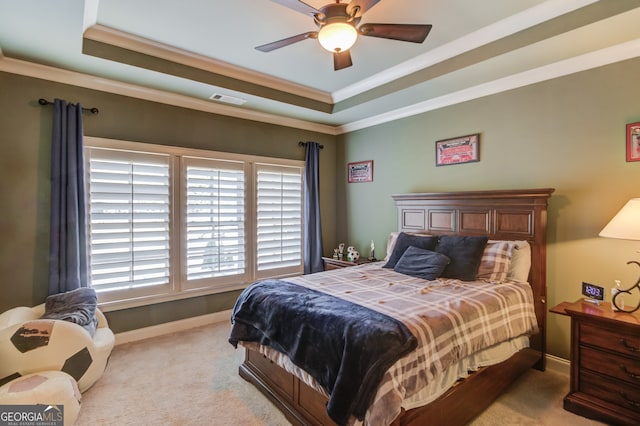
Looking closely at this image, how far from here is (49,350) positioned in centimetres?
228

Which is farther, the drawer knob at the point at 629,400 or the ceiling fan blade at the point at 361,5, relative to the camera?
the drawer knob at the point at 629,400

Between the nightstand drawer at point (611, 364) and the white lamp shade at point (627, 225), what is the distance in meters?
0.81

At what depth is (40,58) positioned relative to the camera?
286 cm

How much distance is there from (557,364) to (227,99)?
433cm

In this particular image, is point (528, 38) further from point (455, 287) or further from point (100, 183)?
point (100, 183)

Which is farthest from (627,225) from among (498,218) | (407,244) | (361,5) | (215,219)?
(215,219)

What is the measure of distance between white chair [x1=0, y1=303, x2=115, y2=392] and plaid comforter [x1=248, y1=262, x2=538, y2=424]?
5.51 feet

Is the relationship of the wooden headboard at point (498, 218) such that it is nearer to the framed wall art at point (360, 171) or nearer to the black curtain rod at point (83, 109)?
the framed wall art at point (360, 171)

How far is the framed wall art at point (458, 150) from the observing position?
3.52m

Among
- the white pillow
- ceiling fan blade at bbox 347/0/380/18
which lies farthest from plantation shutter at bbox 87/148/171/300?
the white pillow

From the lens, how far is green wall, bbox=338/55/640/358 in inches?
102

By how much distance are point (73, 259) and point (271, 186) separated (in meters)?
2.38

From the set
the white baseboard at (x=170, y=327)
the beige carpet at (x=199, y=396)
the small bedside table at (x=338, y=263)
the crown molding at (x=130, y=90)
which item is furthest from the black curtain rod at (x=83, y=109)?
the small bedside table at (x=338, y=263)

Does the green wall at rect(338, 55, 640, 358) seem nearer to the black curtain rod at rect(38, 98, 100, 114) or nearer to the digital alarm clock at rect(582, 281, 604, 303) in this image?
the digital alarm clock at rect(582, 281, 604, 303)
